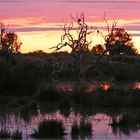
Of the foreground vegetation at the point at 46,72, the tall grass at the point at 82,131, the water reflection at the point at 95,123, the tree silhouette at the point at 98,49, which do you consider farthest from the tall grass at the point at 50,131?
the tree silhouette at the point at 98,49

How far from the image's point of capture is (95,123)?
60.0 feet

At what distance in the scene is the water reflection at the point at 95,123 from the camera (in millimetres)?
16016

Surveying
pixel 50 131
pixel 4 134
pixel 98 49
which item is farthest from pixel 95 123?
pixel 98 49

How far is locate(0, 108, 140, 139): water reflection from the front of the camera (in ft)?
52.5

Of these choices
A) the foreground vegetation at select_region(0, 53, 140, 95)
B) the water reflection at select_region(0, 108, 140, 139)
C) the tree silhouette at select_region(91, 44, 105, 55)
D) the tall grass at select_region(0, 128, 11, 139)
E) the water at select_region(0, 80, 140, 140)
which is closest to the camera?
the tall grass at select_region(0, 128, 11, 139)

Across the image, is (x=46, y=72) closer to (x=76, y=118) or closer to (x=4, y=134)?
(x=76, y=118)


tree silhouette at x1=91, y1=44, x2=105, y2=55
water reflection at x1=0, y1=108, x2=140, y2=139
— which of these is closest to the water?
water reflection at x1=0, y1=108, x2=140, y2=139

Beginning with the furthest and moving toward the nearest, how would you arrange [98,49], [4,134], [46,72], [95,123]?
1. [98,49]
2. [46,72]
3. [95,123]
4. [4,134]

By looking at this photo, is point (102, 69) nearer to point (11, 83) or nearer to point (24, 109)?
point (11, 83)

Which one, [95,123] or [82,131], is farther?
[95,123]

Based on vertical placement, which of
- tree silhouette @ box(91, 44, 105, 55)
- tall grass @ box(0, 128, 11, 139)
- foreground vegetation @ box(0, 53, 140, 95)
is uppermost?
tree silhouette @ box(91, 44, 105, 55)

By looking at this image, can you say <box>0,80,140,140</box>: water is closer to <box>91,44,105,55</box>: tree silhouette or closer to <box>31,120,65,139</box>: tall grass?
<box>31,120,65,139</box>: tall grass

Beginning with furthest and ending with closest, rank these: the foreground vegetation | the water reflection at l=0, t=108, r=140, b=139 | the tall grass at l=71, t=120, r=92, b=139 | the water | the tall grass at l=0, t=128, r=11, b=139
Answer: the foreground vegetation, the water, the water reflection at l=0, t=108, r=140, b=139, the tall grass at l=71, t=120, r=92, b=139, the tall grass at l=0, t=128, r=11, b=139

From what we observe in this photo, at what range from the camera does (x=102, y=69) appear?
5938 centimetres
